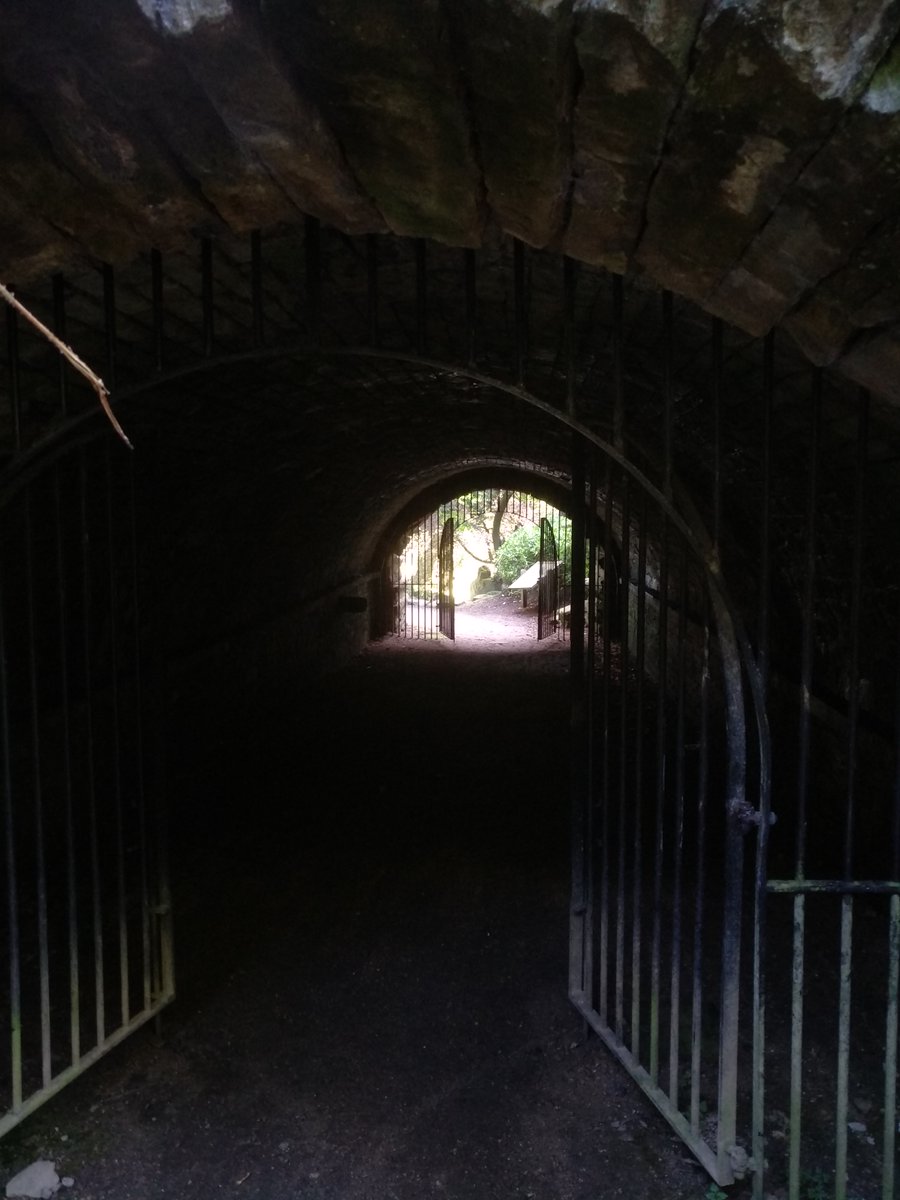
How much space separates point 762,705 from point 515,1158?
6.59 ft

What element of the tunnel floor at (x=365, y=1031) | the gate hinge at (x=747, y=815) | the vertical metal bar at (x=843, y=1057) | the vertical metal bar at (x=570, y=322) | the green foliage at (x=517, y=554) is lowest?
the tunnel floor at (x=365, y=1031)

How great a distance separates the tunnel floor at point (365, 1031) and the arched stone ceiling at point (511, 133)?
300 cm

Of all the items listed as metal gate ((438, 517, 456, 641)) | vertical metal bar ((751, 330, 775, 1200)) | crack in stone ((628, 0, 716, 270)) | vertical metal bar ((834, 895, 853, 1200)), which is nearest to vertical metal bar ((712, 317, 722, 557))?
vertical metal bar ((751, 330, 775, 1200))

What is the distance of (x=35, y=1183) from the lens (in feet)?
9.70

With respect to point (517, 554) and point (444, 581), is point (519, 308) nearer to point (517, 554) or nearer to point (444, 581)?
point (444, 581)

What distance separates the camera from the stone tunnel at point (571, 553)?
180 centimetres

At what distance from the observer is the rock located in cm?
291

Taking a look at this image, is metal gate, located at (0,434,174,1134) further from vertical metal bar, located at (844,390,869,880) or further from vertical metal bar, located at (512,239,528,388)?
vertical metal bar, located at (844,390,869,880)

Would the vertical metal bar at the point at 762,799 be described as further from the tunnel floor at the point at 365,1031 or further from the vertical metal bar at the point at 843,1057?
the tunnel floor at the point at 365,1031

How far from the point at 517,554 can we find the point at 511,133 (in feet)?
87.9

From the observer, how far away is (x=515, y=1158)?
3.13 metres

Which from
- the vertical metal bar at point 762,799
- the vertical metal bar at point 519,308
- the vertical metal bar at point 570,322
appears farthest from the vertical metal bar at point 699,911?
the vertical metal bar at point 519,308

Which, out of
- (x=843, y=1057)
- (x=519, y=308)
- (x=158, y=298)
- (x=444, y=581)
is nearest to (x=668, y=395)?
(x=519, y=308)

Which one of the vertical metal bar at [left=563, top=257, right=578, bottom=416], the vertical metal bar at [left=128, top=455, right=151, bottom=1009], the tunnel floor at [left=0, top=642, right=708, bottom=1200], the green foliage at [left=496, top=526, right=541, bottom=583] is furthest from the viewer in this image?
the green foliage at [left=496, top=526, right=541, bottom=583]
